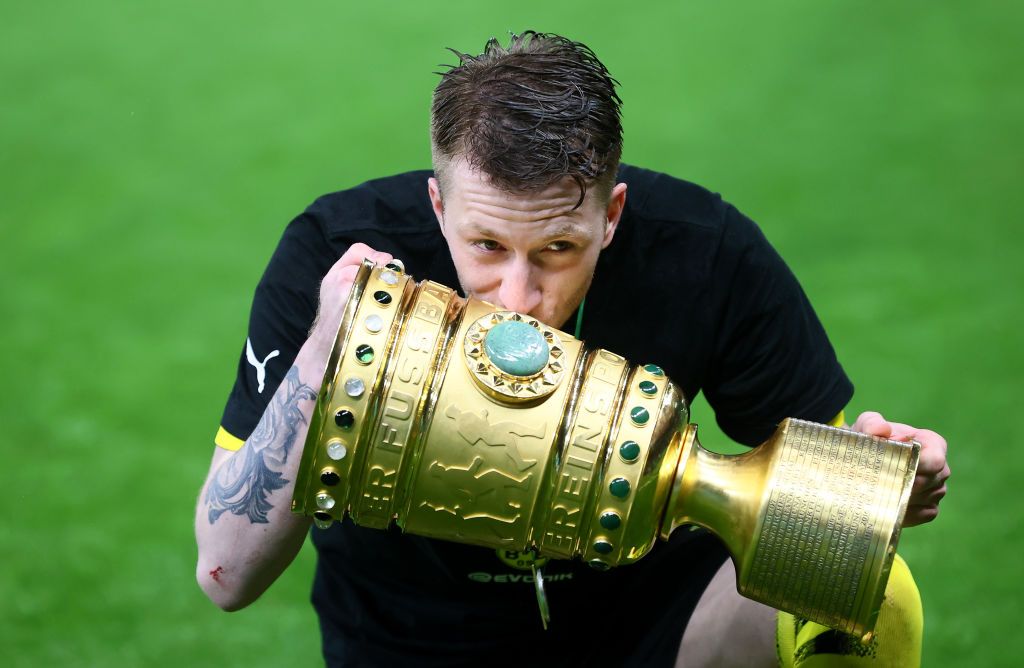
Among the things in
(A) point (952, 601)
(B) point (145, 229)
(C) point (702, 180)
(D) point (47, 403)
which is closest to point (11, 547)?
(D) point (47, 403)

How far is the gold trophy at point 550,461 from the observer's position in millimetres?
1533

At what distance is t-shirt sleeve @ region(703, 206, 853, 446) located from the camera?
6.88 ft

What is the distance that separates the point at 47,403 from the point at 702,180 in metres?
2.14

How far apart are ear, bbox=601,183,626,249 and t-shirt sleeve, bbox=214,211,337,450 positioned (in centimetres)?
43

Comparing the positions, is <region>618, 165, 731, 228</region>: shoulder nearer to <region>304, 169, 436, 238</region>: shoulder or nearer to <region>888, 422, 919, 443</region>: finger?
<region>304, 169, 436, 238</region>: shoulder

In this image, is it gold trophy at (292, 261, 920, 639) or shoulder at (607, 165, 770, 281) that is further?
shoulder at (607, 165, 770, 281)

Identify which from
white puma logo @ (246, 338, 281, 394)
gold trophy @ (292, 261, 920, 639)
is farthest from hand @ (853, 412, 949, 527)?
white puma logo @ (246, 338, 281, 394)

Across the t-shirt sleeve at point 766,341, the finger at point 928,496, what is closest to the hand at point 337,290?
the t-shirt sleeve at point 766,341

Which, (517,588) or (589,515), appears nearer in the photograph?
(589,515)

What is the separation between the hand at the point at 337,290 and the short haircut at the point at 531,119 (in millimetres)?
214

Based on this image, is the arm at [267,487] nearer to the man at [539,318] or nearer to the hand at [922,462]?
the man at [539,318]

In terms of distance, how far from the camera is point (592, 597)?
225 cm

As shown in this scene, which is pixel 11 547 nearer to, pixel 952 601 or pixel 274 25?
pixel 952 601

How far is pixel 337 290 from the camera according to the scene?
1641 millimetres
